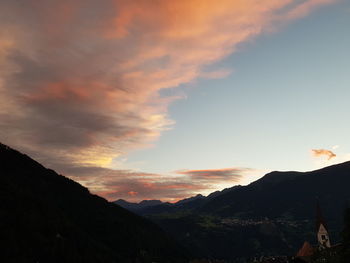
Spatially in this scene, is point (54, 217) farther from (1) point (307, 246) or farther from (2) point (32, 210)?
(1) point (307, 246)

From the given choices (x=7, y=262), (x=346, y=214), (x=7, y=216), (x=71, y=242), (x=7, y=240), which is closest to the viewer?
(x=346, y=214)

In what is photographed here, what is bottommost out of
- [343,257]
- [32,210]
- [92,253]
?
[92,253]

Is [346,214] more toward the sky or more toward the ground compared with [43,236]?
more toward the sky

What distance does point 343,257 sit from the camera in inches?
3319

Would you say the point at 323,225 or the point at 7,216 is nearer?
the point at 7,216

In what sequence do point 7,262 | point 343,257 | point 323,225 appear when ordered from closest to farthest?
point 343,257
point 7,262
point 323,225

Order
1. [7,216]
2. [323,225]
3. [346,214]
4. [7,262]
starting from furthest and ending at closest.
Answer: [323,225]
[7,216]
[7,262]
[346,214]

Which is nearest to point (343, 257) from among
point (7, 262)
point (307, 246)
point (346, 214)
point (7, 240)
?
point (346, 214)

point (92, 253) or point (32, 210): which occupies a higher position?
point (32, 210)

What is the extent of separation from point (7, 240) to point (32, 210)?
37847 mm

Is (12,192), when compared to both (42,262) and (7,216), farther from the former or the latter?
(42,262)

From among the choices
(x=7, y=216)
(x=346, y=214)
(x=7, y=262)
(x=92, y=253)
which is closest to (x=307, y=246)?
(x=346, y=214)

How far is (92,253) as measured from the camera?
189875 mm

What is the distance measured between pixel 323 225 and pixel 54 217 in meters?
147
